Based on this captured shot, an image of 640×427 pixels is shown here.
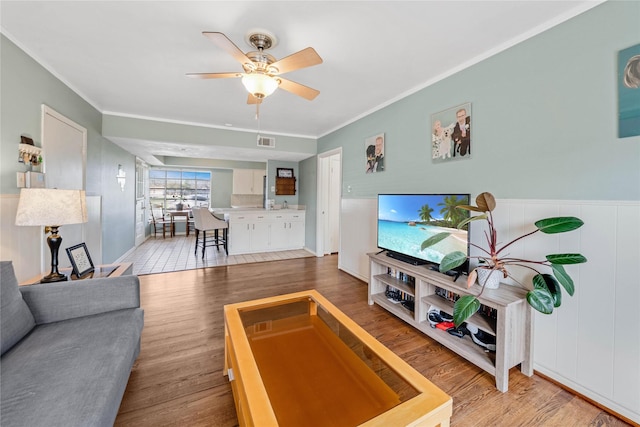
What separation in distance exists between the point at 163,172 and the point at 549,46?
8301mm

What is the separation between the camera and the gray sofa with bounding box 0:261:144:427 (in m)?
0.89

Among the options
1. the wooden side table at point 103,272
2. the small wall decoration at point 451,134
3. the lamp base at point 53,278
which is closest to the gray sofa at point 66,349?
the lamp base at point 53,278

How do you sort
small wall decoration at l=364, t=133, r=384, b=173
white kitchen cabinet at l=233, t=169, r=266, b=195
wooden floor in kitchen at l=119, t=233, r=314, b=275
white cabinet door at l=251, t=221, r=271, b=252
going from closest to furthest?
small wall decoration at l=364, t=133, r=384, b=173 → wooden floor in kitchen at l=119, t=233, r=314, b=275 → white cabinet door at l=251, t=221, r=271, b=252 → white kitchen cabinet at l=233, t=169, r=266, b=195

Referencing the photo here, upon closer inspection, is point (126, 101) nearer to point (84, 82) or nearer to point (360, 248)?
point (84, 82)

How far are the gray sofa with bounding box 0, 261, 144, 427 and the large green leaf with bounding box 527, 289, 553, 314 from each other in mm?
2137

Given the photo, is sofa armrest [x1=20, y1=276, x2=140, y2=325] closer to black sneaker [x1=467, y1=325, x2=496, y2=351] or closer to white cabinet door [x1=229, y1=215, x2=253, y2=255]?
black sneaker [x1=467, y1=325, x2=496, y2=351]

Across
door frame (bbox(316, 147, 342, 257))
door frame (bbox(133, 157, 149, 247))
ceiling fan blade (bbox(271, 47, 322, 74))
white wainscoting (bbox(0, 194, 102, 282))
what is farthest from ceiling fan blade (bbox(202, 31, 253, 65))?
door frame (bbox(133, 157, 149, 247))

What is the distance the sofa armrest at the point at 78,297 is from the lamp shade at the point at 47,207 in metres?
0.43

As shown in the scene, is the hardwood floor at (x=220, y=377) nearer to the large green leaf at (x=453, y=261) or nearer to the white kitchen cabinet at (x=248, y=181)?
the large green leaf at (x=453, y=261)

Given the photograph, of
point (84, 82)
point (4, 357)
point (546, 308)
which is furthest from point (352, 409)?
point (84, 82)

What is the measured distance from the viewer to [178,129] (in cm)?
396

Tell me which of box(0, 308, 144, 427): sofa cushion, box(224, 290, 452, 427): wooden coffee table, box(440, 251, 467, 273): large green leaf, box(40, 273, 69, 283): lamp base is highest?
box(440, 251, 467, 273): large green leaf

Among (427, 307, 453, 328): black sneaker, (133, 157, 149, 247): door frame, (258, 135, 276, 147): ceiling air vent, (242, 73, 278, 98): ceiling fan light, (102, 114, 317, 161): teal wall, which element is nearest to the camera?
(242, 73, 278, 98): ceiling fan light

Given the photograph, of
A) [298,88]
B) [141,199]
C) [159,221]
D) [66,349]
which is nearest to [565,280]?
[298,88]
